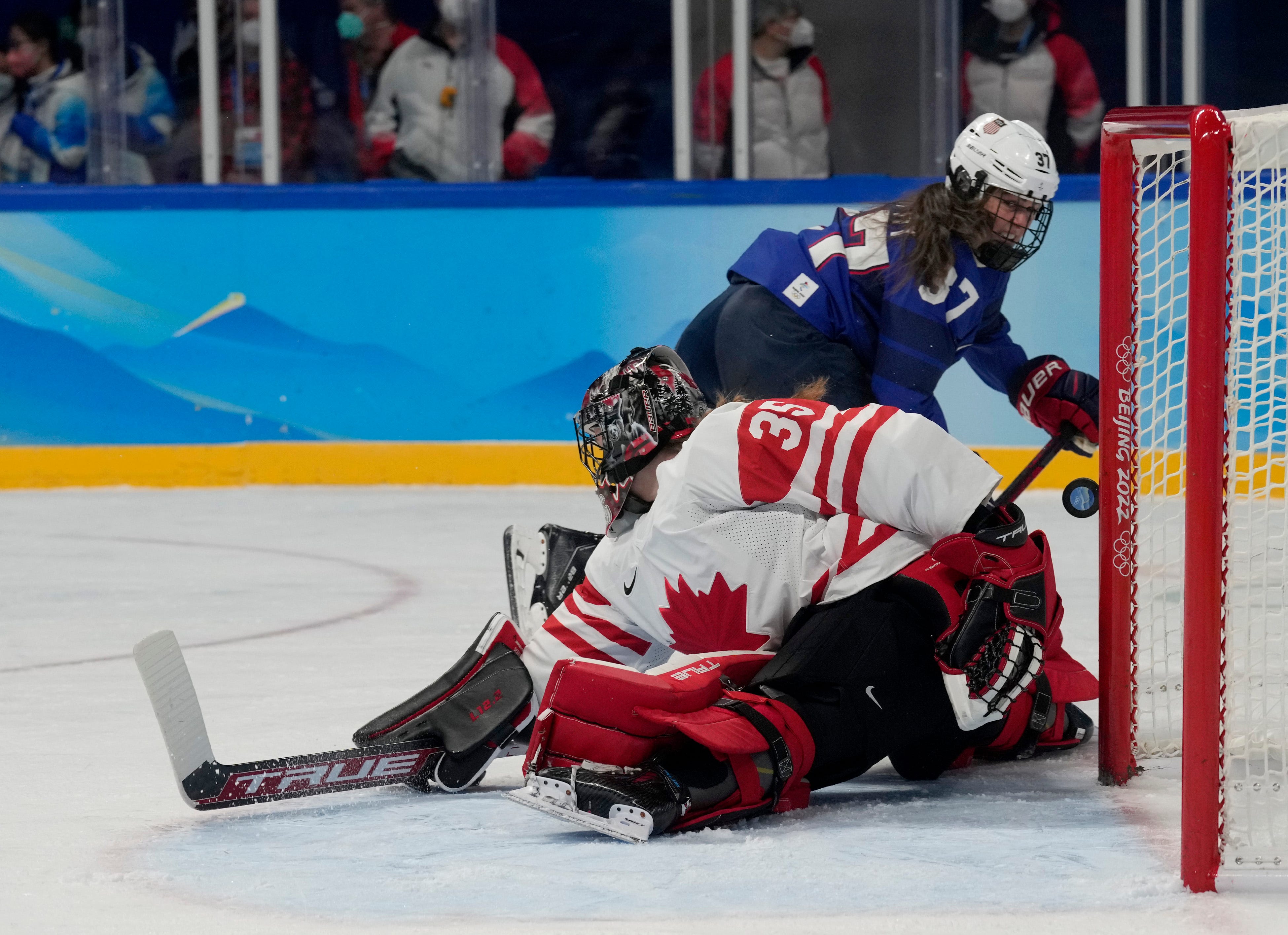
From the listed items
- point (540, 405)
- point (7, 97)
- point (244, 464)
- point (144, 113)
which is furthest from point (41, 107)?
point (540, 405)

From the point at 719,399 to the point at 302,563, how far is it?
97.2 inches

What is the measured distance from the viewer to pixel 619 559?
228 cm

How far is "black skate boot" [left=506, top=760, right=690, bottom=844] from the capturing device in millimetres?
1972

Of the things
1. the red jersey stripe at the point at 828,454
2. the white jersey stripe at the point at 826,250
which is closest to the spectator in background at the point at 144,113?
the white jersey stripe at the point at 826,250

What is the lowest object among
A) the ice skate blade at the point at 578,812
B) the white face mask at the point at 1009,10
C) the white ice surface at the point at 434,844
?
the white ice surface at the point at 434,844

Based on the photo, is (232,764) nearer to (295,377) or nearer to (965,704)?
(965,704)

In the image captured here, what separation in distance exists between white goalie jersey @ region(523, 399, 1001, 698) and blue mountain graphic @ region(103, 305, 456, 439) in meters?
4.00

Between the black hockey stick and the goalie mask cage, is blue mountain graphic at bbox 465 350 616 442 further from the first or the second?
the goalie mask cage

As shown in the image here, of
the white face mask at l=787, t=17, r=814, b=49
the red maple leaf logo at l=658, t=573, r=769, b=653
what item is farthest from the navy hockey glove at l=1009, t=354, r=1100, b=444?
the white face mask at l=787, t=17, r=814, b=49

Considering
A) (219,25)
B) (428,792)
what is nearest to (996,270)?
(428,792)

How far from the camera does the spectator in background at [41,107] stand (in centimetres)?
651

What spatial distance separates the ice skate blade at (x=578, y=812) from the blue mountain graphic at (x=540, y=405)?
4.14 m

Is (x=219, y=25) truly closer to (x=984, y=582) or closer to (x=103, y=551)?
(x=103, y=551)

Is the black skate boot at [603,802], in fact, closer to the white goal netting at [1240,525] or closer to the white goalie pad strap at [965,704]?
the white goalie pad strap at [965,704]
